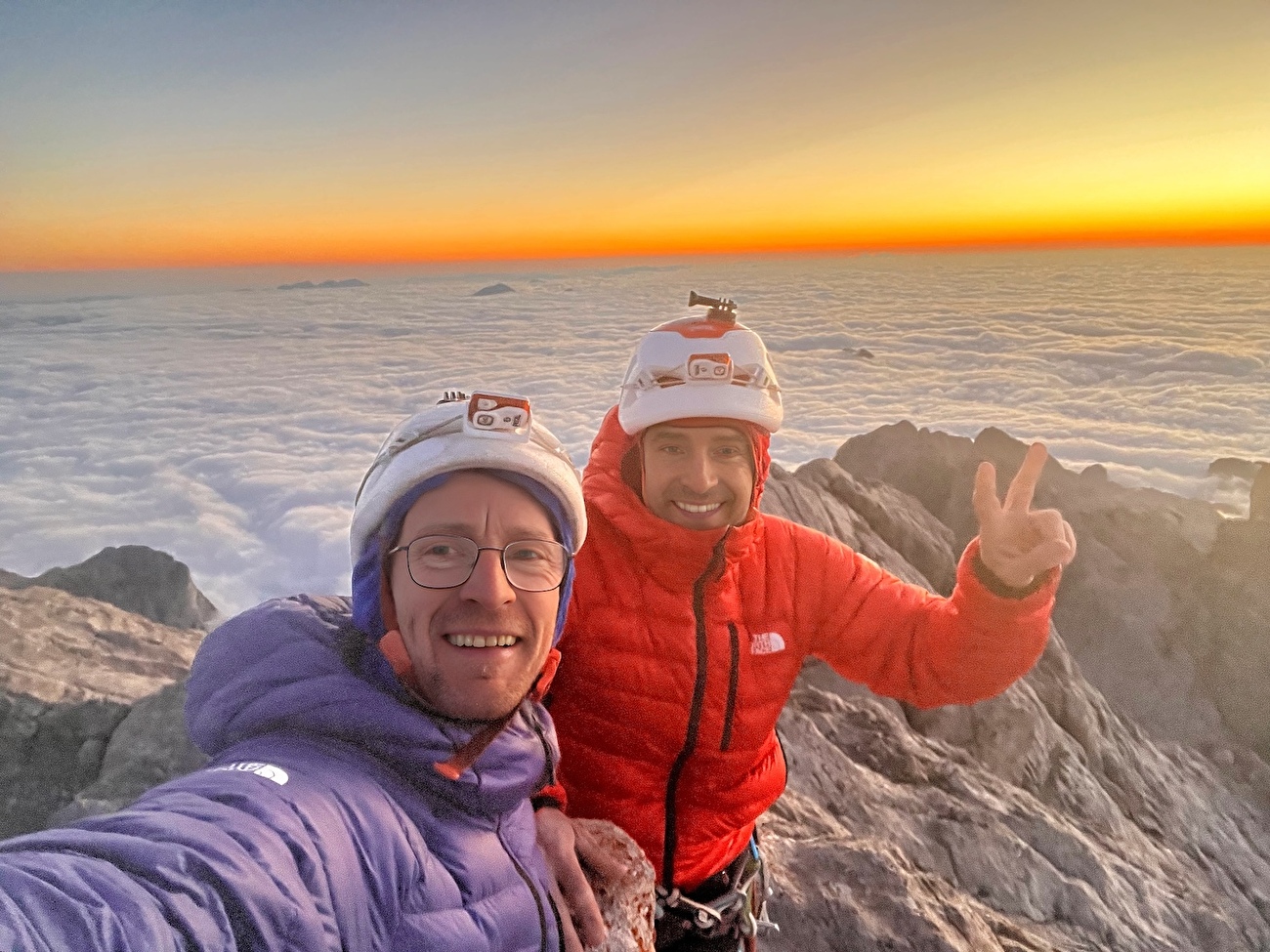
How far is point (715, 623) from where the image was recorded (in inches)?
121

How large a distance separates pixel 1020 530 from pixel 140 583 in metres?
10.8

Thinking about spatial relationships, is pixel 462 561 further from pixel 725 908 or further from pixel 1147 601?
pixel 1147 601

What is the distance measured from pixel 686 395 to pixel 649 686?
1296 millimetres

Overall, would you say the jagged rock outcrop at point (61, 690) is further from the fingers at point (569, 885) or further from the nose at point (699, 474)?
the nose at point (699, 474)

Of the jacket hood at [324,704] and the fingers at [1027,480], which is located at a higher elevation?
the fingers at [1027,480]

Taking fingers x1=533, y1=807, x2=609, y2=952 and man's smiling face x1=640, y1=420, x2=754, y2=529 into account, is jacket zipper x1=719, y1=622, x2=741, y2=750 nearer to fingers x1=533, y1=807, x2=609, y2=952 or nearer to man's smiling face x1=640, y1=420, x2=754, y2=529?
man's smiling face x1=640, y1=420, x2=754, y2=529

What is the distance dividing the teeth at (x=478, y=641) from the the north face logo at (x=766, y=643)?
4.56 feet

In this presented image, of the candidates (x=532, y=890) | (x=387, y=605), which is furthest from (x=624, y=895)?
(x=387, y=605)

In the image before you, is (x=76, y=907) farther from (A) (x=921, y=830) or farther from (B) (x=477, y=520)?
(A) (x=921, y=830)

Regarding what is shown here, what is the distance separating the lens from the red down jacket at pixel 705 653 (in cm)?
302

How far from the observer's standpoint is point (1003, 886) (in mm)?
5605

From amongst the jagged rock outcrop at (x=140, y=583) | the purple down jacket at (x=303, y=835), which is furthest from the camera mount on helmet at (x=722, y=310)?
the jagged rock outcrop at (x=140, y=583)

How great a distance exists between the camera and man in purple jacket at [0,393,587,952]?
1.23 metres

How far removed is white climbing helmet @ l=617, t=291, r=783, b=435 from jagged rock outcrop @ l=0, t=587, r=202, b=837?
15.4 feet
